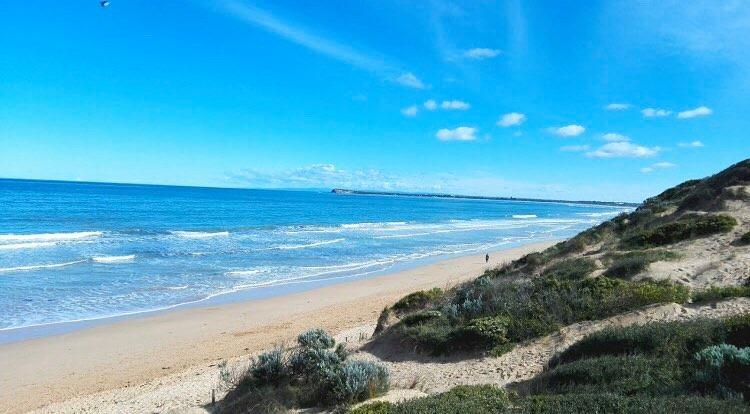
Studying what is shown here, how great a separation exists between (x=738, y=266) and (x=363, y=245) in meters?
27.0

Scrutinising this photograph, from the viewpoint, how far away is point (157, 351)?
494 inches

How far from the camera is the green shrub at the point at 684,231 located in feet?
48.5

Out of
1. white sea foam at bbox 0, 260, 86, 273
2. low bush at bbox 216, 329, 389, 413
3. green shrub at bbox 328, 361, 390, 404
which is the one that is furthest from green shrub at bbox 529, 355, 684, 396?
white sea foam at bbox 0, 260, 86, 273

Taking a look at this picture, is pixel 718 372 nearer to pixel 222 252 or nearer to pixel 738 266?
pixel 738 266

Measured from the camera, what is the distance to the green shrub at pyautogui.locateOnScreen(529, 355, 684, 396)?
5.23 metres

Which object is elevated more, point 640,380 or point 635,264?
point 635,264

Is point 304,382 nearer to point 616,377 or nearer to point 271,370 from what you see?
point 271,370

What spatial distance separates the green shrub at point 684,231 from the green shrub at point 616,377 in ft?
35.0

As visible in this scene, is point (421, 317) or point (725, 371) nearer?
point (725, 371)

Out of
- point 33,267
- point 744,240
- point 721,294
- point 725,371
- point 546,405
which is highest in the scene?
point 744,240

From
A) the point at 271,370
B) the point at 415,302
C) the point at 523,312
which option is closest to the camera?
the point at 271,370

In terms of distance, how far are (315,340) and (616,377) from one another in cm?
505

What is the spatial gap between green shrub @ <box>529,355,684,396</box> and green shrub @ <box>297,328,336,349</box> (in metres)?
3.82

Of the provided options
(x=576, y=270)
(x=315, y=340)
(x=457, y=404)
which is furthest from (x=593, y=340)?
(x=576, y=270)
